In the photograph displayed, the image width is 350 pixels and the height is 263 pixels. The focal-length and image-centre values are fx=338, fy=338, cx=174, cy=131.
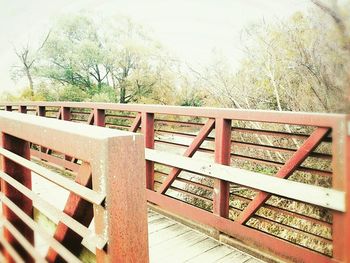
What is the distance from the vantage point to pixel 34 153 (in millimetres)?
6863

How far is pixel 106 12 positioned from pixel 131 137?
34497mm

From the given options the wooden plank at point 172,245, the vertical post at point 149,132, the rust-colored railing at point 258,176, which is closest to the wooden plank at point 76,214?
the rust-colored railing at point 258,176

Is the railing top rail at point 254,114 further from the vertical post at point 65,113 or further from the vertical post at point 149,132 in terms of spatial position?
the vertical post at point 65,113

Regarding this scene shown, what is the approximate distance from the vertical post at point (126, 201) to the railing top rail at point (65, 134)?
0.15 feet

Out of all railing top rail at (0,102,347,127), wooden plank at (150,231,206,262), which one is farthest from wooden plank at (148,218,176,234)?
railing top rail at (0,102,347,127)

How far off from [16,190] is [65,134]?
1004 mm

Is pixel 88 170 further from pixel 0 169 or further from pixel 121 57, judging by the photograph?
pixel 121 57

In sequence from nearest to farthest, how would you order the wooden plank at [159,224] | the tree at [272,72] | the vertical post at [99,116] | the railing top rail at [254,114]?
the railing top rail at [254,114]
the wooden plank at [159,224]
the vertical post at [99,116]
the tree at [272,72]

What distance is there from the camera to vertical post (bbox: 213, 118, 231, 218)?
10.1ft

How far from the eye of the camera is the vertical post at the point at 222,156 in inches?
121

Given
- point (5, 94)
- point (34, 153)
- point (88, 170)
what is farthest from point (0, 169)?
point (5, 94)

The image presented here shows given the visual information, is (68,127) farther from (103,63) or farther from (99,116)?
(103,63)

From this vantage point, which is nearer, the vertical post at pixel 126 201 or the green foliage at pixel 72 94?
the vertical post at pixel 126 201

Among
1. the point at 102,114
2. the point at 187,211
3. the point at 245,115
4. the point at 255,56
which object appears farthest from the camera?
the point at 255,56
